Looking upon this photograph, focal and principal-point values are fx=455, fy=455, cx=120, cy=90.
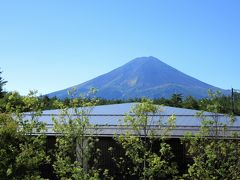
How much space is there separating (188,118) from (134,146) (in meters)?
7.29

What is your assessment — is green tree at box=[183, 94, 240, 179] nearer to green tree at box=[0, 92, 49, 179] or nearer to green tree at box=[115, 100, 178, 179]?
green tree at box=[115, 100, 178, 179]

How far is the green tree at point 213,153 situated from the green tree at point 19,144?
14.3 ft

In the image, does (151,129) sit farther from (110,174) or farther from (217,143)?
(110,174)

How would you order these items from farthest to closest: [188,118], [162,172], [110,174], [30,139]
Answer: [188,118], [110,174], [162,172], [30,139]

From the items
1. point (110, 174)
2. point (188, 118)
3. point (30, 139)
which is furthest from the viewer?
point (188, 118)

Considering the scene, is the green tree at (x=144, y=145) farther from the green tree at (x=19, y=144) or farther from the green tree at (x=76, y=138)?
the green tree at (x=19, y=144)

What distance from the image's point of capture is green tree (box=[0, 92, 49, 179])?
1245cm

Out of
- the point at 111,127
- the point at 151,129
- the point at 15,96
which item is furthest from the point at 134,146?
the point at 111,127

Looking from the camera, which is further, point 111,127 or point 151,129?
point 111,127

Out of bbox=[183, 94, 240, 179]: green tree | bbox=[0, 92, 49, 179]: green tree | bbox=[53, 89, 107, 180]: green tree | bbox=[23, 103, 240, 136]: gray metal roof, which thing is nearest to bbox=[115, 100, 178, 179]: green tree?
bbox=[183, 94, 240, 179]: green tree

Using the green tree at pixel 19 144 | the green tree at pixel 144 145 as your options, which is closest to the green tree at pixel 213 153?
the green tree at pixel 144 145

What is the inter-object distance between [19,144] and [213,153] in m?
5.52

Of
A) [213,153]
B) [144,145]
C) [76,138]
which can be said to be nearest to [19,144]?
[76,138]

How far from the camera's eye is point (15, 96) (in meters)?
13.0
